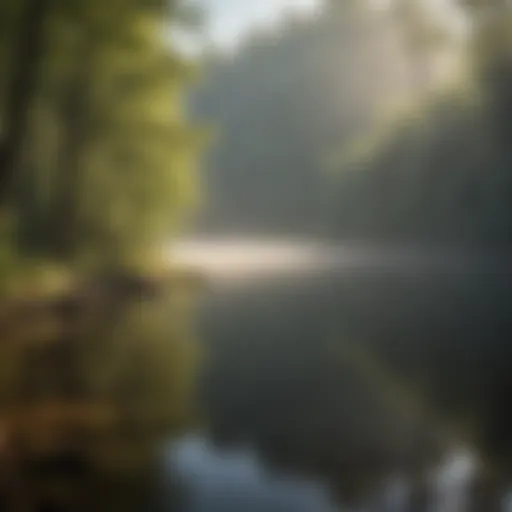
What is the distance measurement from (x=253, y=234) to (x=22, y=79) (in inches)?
208

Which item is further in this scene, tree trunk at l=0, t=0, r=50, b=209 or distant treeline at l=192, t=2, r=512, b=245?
distant treeline at l=192, t=2, r=512, b=245

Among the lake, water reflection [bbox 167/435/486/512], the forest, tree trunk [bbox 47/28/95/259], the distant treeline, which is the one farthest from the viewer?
the distant treeline

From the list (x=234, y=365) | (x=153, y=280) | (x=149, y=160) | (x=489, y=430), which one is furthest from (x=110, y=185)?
(x=489, y=430)

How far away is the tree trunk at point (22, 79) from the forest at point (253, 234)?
0.01 m

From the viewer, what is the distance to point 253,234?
9422mm

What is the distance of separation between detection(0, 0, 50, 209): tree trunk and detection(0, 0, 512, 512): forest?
1 centimetres

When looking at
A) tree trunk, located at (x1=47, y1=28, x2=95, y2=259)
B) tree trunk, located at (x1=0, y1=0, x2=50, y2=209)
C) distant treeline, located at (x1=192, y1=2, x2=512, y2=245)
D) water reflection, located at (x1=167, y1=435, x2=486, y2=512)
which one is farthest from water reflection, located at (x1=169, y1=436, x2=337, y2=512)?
distant treeline, located at (x1=192, y1=2, x2=512, y2=245)

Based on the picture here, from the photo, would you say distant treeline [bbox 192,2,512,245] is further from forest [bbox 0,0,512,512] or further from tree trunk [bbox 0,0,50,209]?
tree trunk [bbox 0,0,50,209]

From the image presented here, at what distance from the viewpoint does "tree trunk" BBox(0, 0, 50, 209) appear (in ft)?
13.6

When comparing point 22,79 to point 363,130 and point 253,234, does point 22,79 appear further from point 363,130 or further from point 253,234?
point 253,234

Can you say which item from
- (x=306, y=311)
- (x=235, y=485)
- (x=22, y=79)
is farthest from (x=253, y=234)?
(x=235, y=485)

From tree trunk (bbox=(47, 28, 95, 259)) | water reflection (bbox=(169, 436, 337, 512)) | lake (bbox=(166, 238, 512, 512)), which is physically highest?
tree trunk (bbox=(47, 28, 95, 259))

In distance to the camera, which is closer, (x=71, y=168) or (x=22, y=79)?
(x=22, y=79)

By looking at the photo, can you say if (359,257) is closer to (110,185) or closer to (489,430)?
(110,185)
